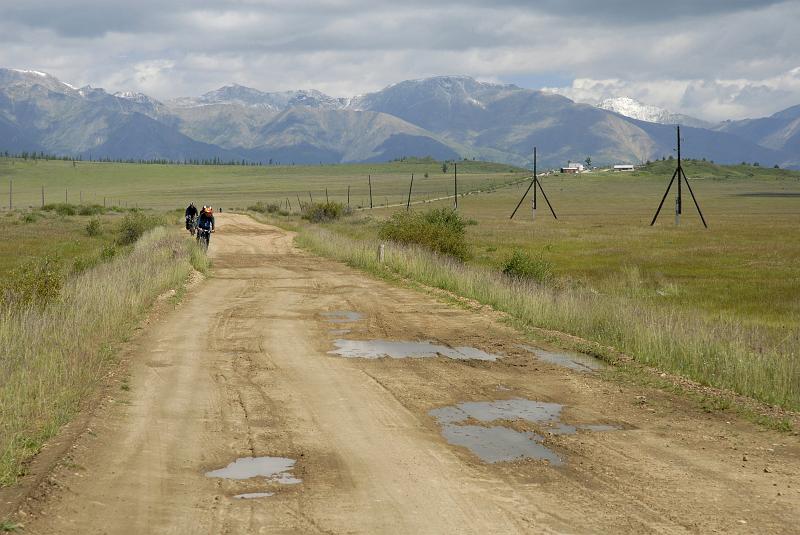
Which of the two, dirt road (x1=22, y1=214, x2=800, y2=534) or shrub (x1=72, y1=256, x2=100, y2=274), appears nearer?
dirt road (x1=22, y1=214, x2=800, y2=534)

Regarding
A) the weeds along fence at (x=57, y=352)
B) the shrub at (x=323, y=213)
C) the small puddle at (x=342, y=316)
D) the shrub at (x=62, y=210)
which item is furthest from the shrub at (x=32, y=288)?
the shrub at (x=62, y=210)

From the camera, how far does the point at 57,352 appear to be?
1255 centimetres

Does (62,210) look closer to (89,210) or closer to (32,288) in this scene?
(89,210)

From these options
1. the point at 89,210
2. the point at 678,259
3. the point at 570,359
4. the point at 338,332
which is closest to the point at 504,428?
the point at 570,359

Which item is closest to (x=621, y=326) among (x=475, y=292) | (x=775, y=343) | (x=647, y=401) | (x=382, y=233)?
(x=775, y=343)

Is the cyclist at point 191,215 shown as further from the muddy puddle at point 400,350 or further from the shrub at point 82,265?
the muddy puddle at point 400,350

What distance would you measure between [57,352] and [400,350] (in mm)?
5402

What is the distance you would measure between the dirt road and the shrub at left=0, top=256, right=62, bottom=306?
3.26 meters

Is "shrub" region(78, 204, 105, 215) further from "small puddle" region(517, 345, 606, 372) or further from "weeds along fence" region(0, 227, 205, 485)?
"small puddle" region(517, 345, 606, 372)

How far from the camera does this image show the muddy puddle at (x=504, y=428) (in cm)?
920

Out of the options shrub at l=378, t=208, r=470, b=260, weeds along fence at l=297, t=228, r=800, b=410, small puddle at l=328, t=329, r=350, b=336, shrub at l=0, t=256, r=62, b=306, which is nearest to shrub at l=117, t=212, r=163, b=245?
shrub at l=378, t=208, r=470, b=260

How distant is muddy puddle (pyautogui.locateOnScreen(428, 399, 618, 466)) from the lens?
30.2ft

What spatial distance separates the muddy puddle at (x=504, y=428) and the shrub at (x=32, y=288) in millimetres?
9860

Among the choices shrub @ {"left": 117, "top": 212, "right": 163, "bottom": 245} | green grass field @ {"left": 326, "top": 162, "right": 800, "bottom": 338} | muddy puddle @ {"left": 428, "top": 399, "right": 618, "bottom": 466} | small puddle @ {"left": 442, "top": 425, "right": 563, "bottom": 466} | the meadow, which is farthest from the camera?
shrub @ {"left": 117, "top": 212, "right": 163, "bottom": 245}
